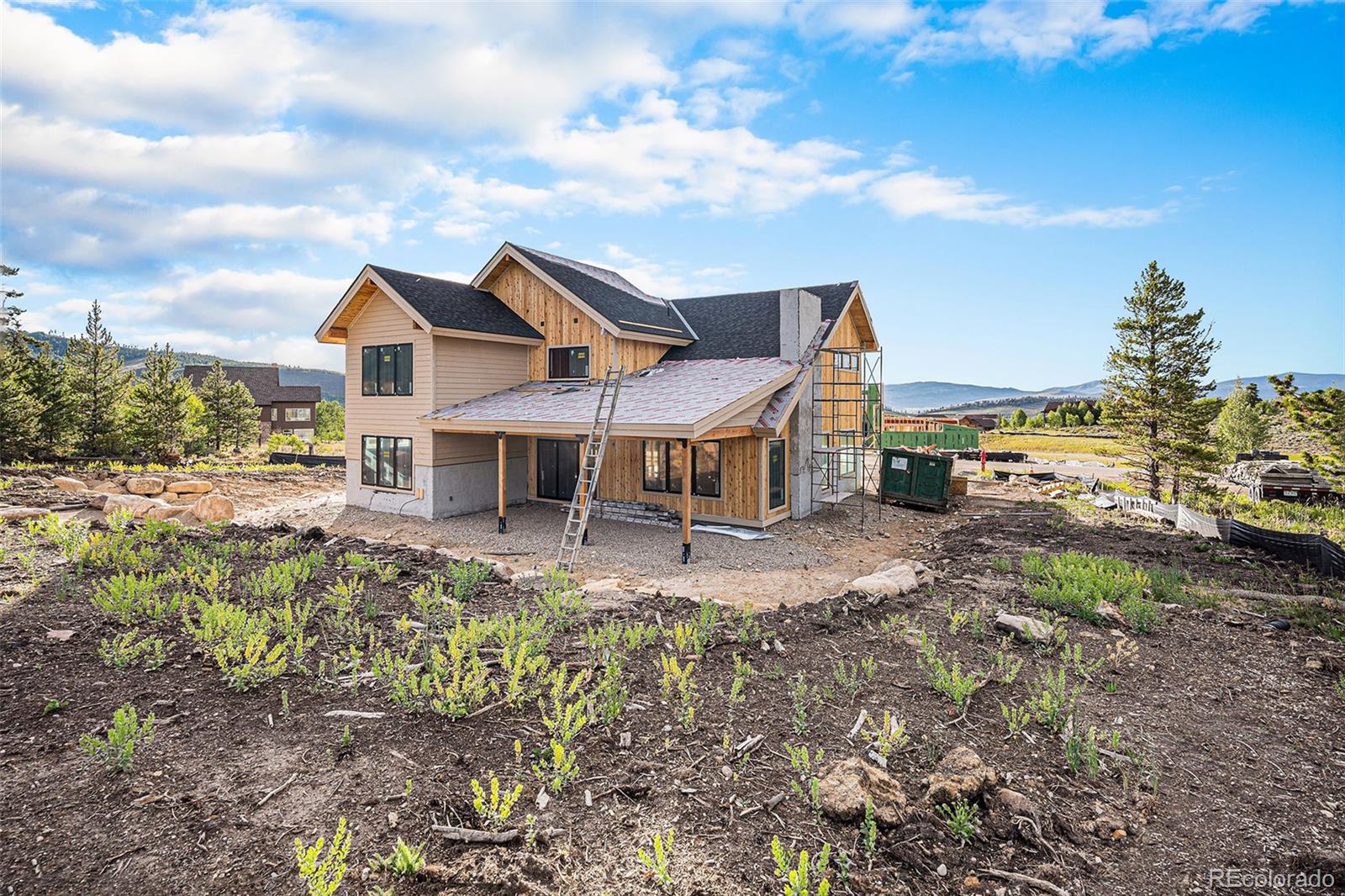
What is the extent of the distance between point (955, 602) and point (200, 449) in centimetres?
4213

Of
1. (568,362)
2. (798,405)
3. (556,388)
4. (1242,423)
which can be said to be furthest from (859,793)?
(1242,423)

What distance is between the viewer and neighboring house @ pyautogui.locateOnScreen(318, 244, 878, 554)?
16609 millimetres

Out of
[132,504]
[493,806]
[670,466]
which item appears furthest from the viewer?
[670,466]

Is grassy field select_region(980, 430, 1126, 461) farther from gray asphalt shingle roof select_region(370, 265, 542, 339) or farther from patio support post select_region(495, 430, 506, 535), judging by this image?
patio support post select_region(495, 430, 506, 535)

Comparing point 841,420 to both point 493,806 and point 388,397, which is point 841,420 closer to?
point 388,397

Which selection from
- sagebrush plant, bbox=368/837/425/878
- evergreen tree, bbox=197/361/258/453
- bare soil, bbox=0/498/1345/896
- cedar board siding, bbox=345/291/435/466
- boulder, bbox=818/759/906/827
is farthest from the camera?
evergreen tree, bbox=197/361/258/453

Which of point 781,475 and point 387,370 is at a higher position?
point 387,370

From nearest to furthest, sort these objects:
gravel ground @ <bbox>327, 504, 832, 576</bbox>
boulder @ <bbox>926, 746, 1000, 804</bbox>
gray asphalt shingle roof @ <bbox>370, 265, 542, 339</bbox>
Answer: boulder @ <bbox>926, 746, 1000, 804</bbox>
gravel ground @ <bbox>327, 504, 832, 576</bbox>
gray asphalt shingle roof @ <bbox>370, 265, 542, 339</bbox>

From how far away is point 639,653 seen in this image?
690 centimetres

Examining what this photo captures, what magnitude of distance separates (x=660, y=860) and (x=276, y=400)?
230ft

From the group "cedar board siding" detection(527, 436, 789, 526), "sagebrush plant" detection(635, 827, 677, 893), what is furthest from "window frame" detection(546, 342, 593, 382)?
"sagebrush plant" detection(635, 827, 677, 893)

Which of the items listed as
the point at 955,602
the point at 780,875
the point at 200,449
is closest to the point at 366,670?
the point at 780,875

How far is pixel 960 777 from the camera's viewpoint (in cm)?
441

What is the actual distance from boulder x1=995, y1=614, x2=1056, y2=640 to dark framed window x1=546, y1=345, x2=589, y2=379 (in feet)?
45.0
